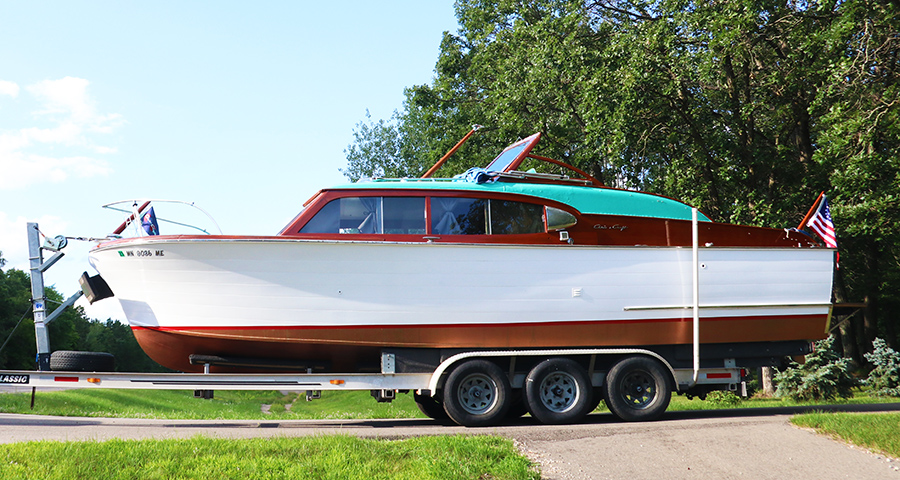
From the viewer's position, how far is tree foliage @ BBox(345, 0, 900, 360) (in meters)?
15.3

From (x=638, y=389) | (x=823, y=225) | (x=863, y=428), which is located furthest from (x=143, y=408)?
(x=863, y=428)

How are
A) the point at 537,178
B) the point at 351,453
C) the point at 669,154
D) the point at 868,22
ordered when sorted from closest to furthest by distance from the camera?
the point at 351,453 → the point at 537,178 → the point at 868,22 → the point at 669,154

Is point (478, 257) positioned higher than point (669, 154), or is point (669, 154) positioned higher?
point (669, 154)

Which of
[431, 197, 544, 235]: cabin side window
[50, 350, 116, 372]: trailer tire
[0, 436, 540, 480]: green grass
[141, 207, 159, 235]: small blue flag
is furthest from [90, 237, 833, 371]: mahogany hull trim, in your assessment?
[0, 436, 540, 480]: green grass

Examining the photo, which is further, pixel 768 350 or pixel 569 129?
pixel 569 129

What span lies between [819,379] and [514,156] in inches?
405

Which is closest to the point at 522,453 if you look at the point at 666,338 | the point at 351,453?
the point at 351,453

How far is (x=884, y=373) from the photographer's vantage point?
1714 cm

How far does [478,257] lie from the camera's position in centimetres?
902

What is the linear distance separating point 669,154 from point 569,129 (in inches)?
118

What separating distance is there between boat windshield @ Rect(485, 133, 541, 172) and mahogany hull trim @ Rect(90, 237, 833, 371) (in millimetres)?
1918

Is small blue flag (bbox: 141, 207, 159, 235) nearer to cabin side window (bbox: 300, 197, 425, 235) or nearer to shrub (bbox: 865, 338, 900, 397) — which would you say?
cabin side window (bbox: 300, 197, 425, 235)

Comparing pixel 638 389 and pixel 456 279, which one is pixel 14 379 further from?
pixel 638 389

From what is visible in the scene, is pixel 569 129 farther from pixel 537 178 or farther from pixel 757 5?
pixel 537 178
